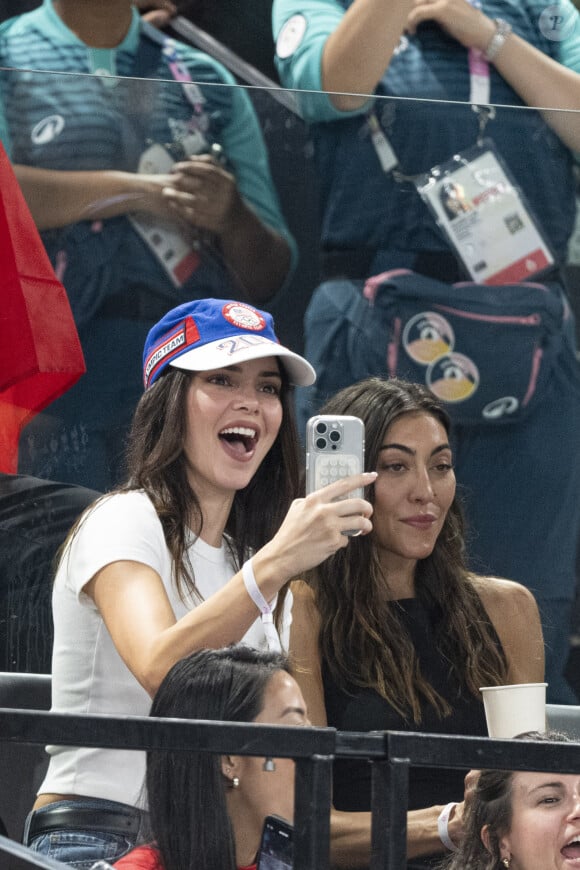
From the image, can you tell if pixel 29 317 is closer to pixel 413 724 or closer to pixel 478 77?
pixel 413 724

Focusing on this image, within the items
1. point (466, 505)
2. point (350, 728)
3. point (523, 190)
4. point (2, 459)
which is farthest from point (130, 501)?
point (523, 190)

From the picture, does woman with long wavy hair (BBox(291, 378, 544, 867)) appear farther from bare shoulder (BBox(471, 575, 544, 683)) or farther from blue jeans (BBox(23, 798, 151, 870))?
blue jeans (BBox(23, 798, 151, 870))

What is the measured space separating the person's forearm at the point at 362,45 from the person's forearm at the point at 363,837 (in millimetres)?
1420

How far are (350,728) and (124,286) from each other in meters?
0.99

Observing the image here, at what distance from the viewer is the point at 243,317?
222 cm

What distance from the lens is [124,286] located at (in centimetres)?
281

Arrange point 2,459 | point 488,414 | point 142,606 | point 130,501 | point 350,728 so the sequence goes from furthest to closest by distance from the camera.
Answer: point 488,414 < point 2,459 < point 350,728 < point 130,501 < point 142,606

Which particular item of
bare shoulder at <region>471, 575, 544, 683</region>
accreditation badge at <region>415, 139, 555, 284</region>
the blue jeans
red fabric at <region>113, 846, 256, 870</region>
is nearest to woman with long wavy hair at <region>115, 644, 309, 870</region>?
red fabric at <region>113, 846, 256, 870</region>

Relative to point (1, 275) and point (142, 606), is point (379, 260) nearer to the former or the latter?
point (1, 275)

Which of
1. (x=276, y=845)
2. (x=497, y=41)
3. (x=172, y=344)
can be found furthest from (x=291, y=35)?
(x=276, y=845)

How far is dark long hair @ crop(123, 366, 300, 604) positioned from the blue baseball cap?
34 millimetres

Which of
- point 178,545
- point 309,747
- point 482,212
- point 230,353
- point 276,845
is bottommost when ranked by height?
point 276,845

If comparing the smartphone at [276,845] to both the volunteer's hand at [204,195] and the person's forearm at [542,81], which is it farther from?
the person's forearm at [542,81]

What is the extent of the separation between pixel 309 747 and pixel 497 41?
2059 millimetres
